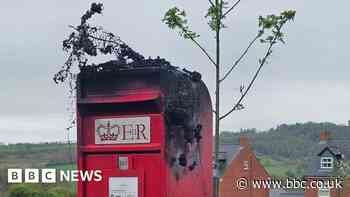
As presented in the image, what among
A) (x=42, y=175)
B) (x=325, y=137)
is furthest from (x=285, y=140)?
(x=42, y=175)

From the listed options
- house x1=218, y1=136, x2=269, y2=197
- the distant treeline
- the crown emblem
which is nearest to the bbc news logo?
the crown emblem

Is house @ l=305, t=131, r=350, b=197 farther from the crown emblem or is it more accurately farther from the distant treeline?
the crown emblem

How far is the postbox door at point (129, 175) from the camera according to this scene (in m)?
6.36

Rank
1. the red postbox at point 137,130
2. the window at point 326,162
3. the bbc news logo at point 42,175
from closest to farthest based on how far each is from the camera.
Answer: the red postbox at point 137,130, the bbc news logo at point 42,175, the window at point 326,162

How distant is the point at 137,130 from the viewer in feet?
20.9

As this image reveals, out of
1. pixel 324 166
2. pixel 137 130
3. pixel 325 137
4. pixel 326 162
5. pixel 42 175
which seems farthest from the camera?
pixel 325 137

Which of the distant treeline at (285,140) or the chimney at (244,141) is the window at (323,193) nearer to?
the chimney at (244,141)

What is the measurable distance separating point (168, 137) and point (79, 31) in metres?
1.20

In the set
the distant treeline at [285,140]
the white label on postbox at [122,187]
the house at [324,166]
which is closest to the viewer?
the white label on postbox at [122,187]

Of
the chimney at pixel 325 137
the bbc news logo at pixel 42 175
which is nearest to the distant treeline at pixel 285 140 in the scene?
the chimney at pixel 325 137

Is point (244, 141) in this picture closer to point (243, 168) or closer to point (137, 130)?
point (243, 168)

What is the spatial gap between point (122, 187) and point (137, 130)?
1.52 feet

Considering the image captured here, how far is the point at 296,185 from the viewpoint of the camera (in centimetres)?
5153

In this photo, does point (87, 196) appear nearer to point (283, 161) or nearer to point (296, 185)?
point (296, 185)
